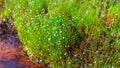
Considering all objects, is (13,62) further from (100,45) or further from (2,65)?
(100,45)

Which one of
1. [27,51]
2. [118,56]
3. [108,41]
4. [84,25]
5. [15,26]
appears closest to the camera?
[118,56]

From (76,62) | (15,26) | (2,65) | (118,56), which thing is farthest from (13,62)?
(118,56)

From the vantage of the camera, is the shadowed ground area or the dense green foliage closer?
the dense green foliage

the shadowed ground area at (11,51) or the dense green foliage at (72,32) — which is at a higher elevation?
the dense green foliage at (72,32)

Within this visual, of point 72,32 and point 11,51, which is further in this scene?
point 11,51

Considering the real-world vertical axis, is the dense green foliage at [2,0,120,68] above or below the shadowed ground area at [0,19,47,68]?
above
